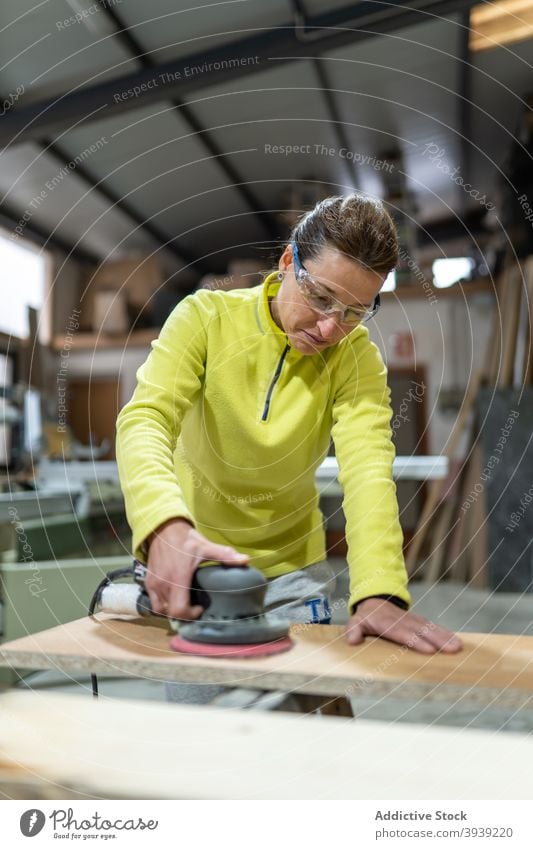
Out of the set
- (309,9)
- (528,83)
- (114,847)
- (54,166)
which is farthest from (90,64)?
(114,847)

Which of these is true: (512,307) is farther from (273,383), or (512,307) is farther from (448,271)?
(273,383)

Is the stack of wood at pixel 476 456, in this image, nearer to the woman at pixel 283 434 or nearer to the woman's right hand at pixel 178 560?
the woman at pixel 283 434

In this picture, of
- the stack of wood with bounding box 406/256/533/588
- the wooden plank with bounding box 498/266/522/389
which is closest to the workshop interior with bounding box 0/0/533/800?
the stack of wood with bounding box 406/256/533/588

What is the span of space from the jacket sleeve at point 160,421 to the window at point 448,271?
10.6 inches

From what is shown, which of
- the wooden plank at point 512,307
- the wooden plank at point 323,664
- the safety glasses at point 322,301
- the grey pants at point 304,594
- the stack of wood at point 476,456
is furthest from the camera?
the wooden plank at point 512,307

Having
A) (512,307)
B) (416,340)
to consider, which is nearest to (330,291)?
(416,340)

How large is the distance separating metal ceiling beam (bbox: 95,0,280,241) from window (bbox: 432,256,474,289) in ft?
0.66

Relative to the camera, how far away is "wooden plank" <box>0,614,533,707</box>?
0.47 metres

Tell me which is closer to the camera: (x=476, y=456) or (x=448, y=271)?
(x=448, y=271)

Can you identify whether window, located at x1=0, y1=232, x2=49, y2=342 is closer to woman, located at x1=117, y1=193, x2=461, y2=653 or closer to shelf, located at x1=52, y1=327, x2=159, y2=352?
shelf, located at x1=52, y1=327, x2=159, y2=352

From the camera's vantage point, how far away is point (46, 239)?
0.75 metres

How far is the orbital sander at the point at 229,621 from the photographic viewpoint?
50cm

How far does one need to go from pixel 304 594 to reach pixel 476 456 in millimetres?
1852

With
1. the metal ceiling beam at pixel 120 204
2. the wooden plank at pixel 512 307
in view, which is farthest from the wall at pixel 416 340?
the wooden plank at pixel 512 307
